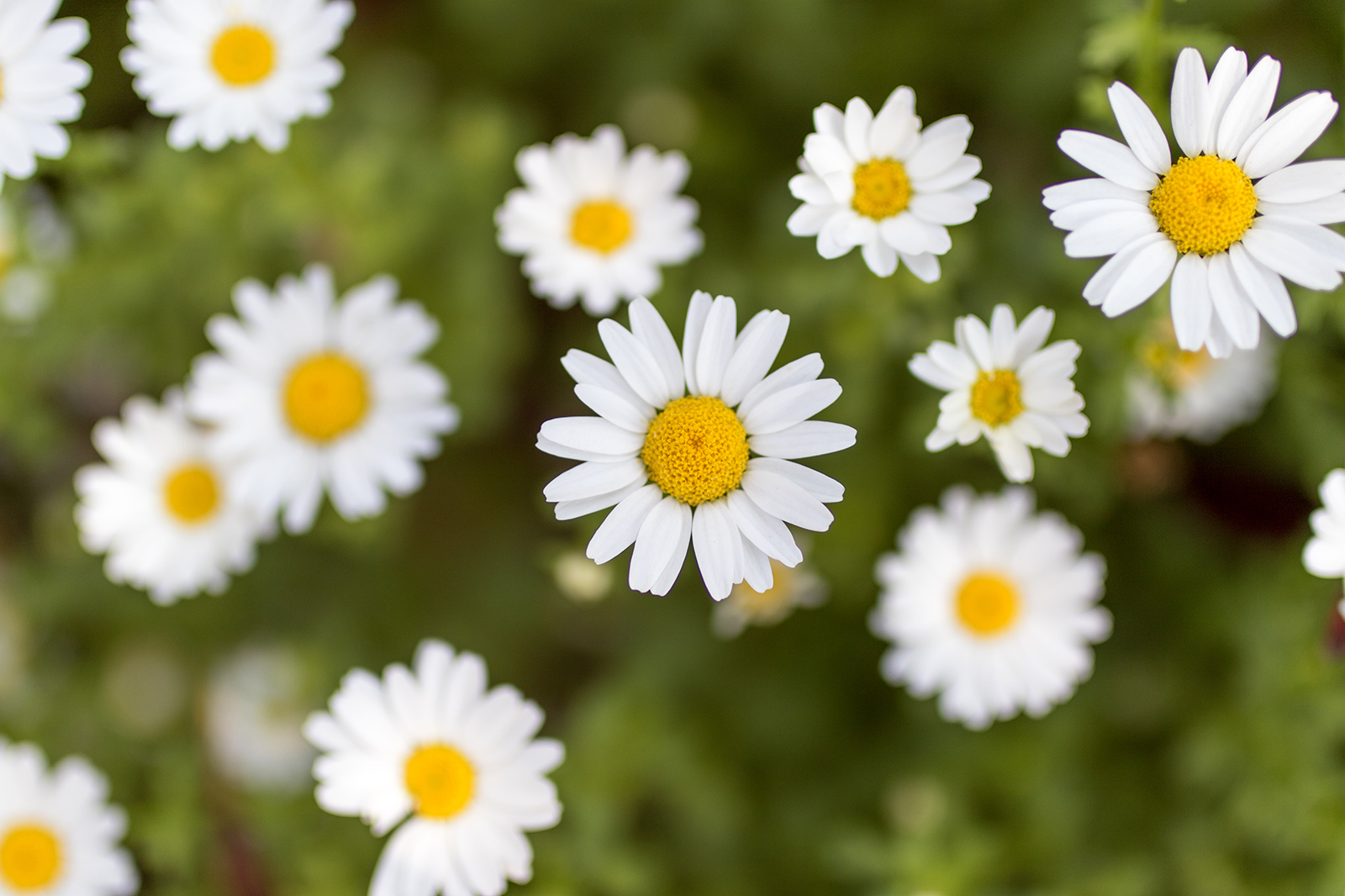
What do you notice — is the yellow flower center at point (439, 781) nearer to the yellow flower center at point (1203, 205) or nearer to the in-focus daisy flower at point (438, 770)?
the in-focus daisy flower at point (438, 770)

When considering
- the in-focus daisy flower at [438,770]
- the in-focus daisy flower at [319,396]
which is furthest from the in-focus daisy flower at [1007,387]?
the in-focus daisy flower at [319,396]

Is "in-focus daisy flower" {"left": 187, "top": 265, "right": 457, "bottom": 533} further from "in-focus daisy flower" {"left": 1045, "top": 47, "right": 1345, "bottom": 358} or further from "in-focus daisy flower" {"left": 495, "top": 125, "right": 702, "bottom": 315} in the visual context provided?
"in-focus daisy flower" {"left": 1045, "top": 47, "right": 1345, "bottom": 358}

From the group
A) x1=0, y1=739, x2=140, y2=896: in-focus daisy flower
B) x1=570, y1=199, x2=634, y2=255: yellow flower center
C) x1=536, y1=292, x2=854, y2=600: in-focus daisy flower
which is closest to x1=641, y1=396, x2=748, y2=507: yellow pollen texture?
x1=536, y1=292, x2=854, y2=600: in-focus daisy flower

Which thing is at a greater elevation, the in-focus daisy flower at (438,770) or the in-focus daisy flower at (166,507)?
the in-focus daisy flower at (166,507)

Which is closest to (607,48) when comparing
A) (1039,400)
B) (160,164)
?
(160,164)

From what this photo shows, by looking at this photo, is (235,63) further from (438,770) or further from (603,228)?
(438,770)

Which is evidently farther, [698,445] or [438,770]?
[438,770]

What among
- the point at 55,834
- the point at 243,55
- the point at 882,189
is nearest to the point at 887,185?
the point at 882,189
